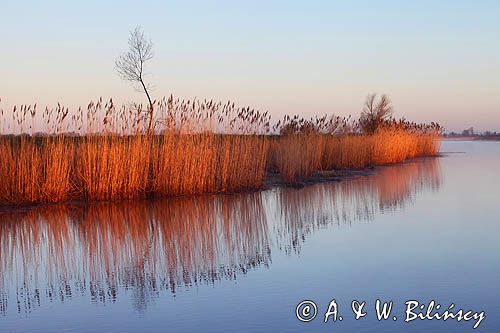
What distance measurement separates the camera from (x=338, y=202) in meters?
10.1

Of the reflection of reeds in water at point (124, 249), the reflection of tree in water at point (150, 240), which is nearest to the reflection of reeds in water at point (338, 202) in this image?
the reflection of tree in water at point (150, 240)

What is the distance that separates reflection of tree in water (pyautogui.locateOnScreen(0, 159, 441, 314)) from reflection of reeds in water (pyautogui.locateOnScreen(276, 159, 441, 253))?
18mm

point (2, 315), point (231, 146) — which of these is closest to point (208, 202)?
point (231, 146)

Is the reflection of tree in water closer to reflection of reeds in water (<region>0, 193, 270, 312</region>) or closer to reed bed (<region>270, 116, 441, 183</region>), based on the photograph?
reflection of reeds in water (<region>0, 193, 270, 312</region>)

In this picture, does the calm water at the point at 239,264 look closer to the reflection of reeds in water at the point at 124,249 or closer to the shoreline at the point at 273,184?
the reflection of reeds in water at the point at 124,249

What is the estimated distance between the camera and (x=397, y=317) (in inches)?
155

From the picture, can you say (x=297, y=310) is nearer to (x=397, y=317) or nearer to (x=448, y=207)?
(x=397, y=317)

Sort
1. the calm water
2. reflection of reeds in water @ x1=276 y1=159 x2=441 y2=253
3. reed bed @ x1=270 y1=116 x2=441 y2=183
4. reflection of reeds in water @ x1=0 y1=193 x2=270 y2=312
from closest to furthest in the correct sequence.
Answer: the calm water
reflection of reeds in water @ x1=0 y1=193 x2=270 y2=312
reflection of reeds in water @ x1=276 y1=159 x2=441 y2=253
reed bed @ x1=270 y1=116 x2=441 y2=183

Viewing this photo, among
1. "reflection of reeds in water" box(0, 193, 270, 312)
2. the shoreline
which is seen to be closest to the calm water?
"reflection of reeds in water" box(0, 193, 270, 312)

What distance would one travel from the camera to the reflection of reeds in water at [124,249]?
4.91 meters

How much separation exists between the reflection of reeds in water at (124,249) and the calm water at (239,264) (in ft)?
0.06

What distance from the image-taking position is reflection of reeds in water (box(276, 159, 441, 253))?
759 centimetres

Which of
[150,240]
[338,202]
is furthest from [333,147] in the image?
[150,240]

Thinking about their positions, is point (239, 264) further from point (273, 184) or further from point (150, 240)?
point (273, 184)
